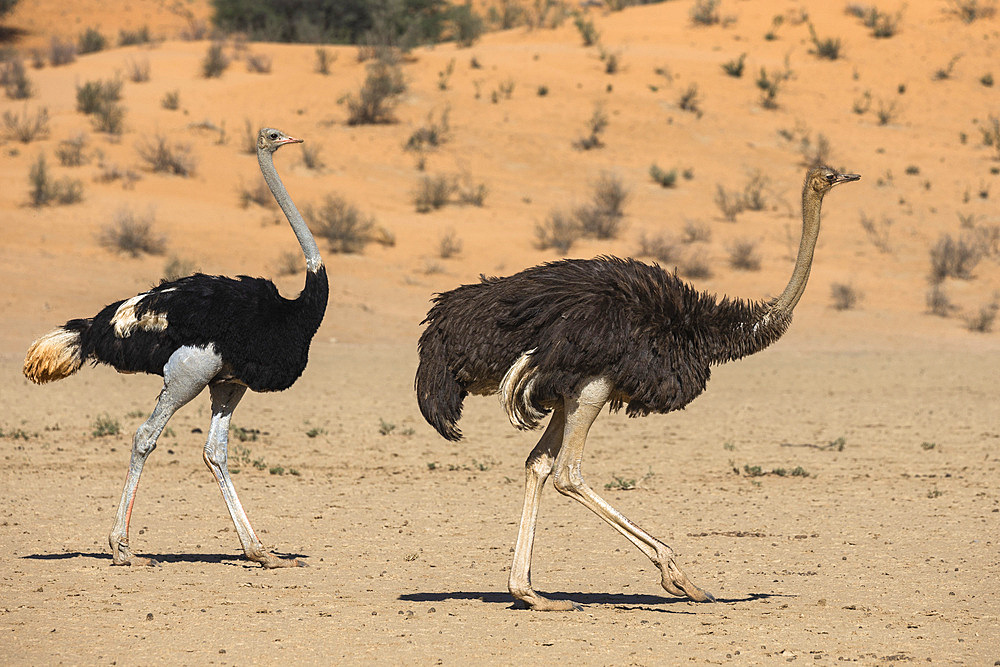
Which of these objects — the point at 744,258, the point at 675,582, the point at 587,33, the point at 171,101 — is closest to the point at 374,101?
the point at 171,101

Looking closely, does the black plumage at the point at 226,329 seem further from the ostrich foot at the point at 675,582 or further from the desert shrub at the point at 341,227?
the desert shrub at the point at 341,227

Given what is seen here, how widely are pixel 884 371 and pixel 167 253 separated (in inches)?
387

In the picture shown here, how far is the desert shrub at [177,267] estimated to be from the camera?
1682cm

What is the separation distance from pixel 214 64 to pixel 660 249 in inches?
467

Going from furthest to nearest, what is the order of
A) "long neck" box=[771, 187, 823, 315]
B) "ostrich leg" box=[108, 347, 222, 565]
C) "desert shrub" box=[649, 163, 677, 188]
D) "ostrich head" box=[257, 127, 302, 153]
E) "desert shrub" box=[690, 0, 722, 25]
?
1. "desert shrub" box=[690, 0, 722, 25]
2. "desert shrub" box=[649, 163, 677, 188]
3. "ostrich head" box=[257, 127, 302, 153]
4. "ostrich leg" box=[108, 347, 222, 565]
5. "long neck" box=[771, 187, 823, 315]

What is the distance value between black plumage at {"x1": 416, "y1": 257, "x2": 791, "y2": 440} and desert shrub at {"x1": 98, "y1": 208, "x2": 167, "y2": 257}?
43.2 feet

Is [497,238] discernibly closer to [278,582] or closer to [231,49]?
[231,49]

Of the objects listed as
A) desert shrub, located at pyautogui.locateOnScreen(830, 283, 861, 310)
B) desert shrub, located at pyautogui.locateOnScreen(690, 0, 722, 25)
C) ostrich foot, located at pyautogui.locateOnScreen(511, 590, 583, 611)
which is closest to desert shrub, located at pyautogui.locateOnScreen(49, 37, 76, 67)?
desert shrub, located at pyautogui.locateOnScreen(690, 0, 722, 25)

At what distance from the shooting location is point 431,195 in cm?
2172

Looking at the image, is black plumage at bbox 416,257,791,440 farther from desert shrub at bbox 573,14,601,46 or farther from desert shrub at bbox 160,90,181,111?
desert shrub at bbox 573,14,601,46

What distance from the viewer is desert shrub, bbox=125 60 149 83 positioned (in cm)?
2608

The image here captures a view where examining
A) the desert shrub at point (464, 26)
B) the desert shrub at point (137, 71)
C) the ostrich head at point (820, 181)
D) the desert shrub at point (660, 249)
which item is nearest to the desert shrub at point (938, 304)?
the desert shrub at point (660, 249)

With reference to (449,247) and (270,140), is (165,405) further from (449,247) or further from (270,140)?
(449,247)

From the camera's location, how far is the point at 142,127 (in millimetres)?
23312
